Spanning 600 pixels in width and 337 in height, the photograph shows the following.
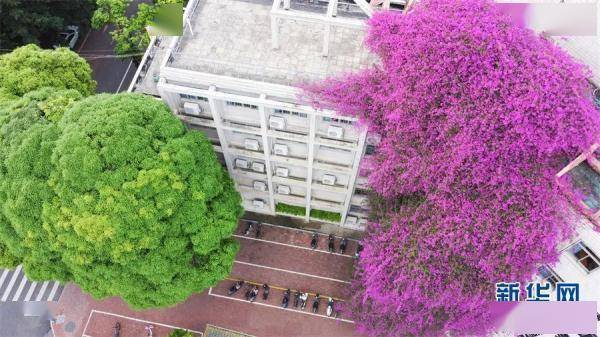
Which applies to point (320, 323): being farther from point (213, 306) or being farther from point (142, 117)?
point (142, 117)

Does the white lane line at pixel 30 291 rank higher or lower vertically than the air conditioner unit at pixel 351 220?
lower

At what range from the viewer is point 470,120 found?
59.8 ft

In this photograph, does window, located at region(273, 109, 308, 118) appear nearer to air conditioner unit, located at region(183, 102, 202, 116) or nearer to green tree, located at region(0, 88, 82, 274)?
air conditioner unit, located at region(183, 102, 202, 116)

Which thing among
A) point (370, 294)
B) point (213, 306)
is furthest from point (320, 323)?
point (370, 294)

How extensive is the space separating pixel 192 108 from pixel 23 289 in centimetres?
2112

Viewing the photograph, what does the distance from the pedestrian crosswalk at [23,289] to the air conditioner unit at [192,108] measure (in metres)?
18.7

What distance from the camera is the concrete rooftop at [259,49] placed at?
23328 mm

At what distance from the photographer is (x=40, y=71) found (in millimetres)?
26625

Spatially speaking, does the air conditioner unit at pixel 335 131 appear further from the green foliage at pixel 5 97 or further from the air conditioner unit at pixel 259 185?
the green foliage at pixel 5 97

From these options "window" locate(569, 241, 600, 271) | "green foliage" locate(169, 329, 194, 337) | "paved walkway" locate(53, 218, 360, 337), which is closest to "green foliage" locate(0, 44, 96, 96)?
"paved walkway" locate(53, 218, 360, 337)

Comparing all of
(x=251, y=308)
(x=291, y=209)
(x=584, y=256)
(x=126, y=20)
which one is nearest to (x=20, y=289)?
(x=251, y=308)

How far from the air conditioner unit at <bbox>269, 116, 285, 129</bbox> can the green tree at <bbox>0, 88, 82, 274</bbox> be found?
35.5 feet

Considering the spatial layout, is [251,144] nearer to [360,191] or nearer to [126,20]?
[360,191]

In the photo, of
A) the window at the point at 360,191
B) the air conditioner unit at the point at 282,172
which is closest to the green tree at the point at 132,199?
the air conditioner unit at the point at 282,172
